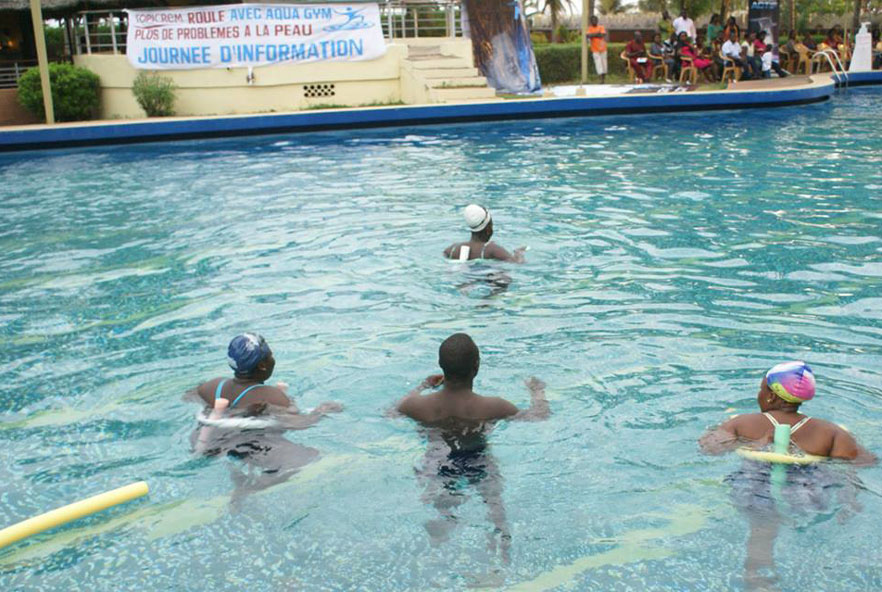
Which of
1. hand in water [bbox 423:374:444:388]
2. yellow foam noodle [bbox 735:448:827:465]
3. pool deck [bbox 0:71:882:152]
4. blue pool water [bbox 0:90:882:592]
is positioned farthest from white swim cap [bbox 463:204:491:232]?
pool deck [bbox 0:71:882:152]

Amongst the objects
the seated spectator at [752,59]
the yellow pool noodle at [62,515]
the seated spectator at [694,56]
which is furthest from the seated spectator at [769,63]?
the yellow pool noodle at [62,515]

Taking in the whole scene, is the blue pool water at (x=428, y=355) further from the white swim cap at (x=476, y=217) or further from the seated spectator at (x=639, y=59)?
the seated spectator at (x=639, y=59)

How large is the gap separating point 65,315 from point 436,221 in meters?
5.03

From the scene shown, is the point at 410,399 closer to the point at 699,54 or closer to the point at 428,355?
the point at 428,355

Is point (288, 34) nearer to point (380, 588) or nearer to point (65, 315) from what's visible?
point (65, 315)

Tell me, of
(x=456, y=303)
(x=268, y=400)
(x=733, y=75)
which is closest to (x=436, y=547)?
(x=268, y=400)

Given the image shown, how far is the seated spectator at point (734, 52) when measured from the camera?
2645cm

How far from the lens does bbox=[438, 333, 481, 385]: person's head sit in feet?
17.7

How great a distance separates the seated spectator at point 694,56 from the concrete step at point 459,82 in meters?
6.49

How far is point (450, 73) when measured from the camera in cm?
2470

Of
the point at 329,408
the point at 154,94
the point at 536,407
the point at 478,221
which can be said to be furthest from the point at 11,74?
the point at 536,407

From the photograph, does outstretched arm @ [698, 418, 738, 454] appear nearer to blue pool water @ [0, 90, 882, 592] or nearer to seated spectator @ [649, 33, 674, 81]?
blue pool water @ [0, 90, 882, 592]

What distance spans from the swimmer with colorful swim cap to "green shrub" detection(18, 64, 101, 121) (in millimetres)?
20668

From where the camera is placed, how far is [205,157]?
60.5 ft
